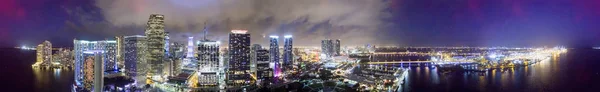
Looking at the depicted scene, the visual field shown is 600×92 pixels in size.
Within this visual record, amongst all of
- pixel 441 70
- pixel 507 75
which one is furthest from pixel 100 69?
pixel 507 75

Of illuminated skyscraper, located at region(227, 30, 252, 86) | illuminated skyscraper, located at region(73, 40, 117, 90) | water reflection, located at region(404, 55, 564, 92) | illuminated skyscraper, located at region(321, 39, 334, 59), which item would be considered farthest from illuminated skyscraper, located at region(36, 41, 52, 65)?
water reflection, located at region(404, 55, 564, 92)

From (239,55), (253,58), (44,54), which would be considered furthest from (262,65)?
(44,54)

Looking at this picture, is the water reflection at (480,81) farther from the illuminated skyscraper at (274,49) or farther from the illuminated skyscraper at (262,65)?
the illuminated skyscraper at (274,49)

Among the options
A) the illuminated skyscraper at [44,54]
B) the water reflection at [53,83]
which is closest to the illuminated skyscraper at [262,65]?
the water reflection at [53,83]

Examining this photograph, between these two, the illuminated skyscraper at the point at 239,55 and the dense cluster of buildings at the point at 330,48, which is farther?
the dense cluster of buildings at the point at 330,48

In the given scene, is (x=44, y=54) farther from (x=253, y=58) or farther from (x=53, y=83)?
(x=253, y=58)

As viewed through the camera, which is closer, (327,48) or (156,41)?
(156,41)

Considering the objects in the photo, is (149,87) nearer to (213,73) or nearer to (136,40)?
(213,73)
